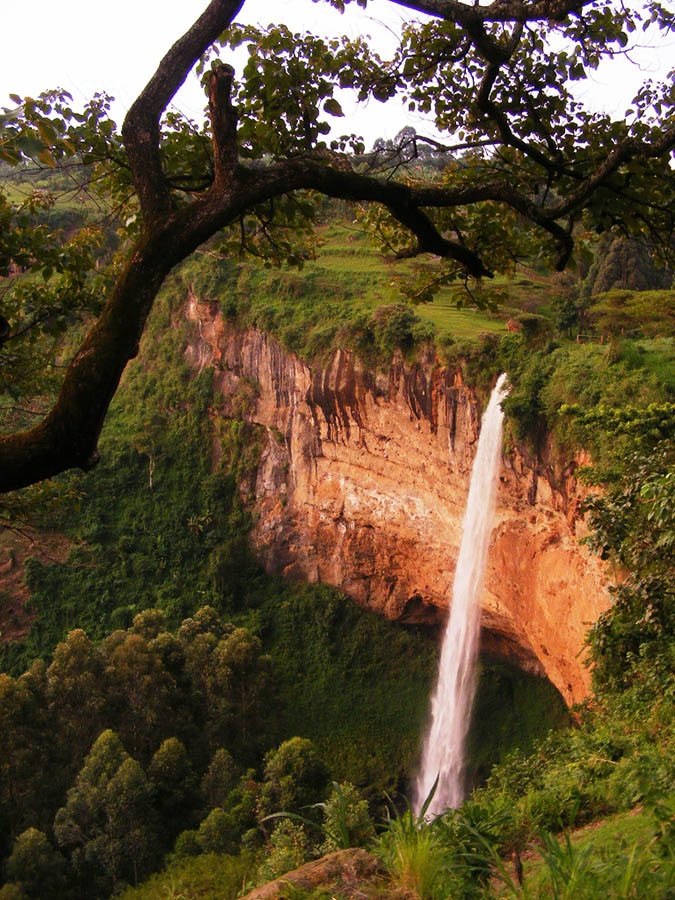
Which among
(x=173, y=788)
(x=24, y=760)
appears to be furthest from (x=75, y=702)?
(x=173, y=788)

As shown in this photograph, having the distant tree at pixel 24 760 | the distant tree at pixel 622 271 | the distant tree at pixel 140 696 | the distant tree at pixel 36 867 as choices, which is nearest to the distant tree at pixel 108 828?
the distant tree at pixel 36 867

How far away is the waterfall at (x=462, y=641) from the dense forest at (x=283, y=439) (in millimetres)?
478

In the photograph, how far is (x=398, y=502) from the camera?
2005cm

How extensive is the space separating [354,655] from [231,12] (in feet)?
67.0

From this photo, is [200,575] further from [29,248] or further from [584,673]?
[29,248]

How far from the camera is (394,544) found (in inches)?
816

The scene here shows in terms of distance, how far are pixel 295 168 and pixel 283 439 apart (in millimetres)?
21027

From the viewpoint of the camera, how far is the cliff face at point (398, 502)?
15.4 meters

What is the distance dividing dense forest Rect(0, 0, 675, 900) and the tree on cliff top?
0.02 metres

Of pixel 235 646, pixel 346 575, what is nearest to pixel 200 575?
pixel 346 575

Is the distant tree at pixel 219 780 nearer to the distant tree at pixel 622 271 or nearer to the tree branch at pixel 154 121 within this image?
the tree branch at pixel 154 121

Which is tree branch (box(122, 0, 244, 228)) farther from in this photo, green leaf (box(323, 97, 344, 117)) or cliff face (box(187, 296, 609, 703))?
cliff face (box(187, 296, 609, 703))

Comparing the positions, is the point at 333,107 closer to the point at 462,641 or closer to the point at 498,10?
the point at 498,10

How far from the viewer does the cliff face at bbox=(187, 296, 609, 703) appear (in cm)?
1544
